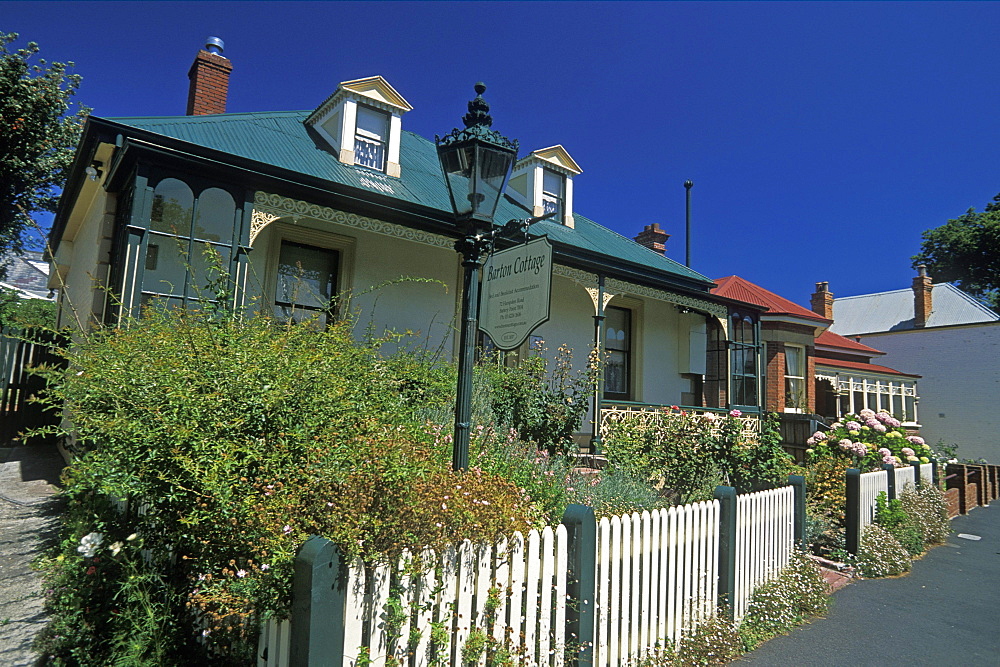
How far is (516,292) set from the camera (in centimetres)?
427

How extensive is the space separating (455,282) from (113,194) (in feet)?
17.6

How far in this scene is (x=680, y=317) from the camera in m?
15.6

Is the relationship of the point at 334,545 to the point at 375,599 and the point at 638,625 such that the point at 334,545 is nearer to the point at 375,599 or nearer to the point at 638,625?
the point at 375,599

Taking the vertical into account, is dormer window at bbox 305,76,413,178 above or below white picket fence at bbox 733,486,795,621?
above

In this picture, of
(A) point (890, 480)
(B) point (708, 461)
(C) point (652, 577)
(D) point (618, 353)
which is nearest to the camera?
(C) point (652, 577)

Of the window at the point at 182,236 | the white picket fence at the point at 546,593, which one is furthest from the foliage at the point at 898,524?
the window at the point at 182,236

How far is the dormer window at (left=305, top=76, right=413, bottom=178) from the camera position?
10.0 m

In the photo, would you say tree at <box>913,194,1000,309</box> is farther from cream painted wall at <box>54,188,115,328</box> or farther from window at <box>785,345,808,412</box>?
cream painted wall at <box>54,188,115,328</box>

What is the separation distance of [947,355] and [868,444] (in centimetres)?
2462

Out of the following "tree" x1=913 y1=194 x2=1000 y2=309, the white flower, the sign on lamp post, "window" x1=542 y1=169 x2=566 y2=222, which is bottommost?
the white flower

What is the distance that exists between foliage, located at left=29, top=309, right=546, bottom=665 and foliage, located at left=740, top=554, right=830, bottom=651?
2.68m

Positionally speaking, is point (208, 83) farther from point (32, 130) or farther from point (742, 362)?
point (742, 362)

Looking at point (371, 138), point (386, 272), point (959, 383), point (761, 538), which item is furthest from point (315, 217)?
point (959, 383)

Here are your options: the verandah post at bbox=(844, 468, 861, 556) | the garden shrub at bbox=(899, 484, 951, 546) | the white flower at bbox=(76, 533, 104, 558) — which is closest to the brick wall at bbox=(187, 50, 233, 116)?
the white flower at bbox=(76, 533, 104, 558)
